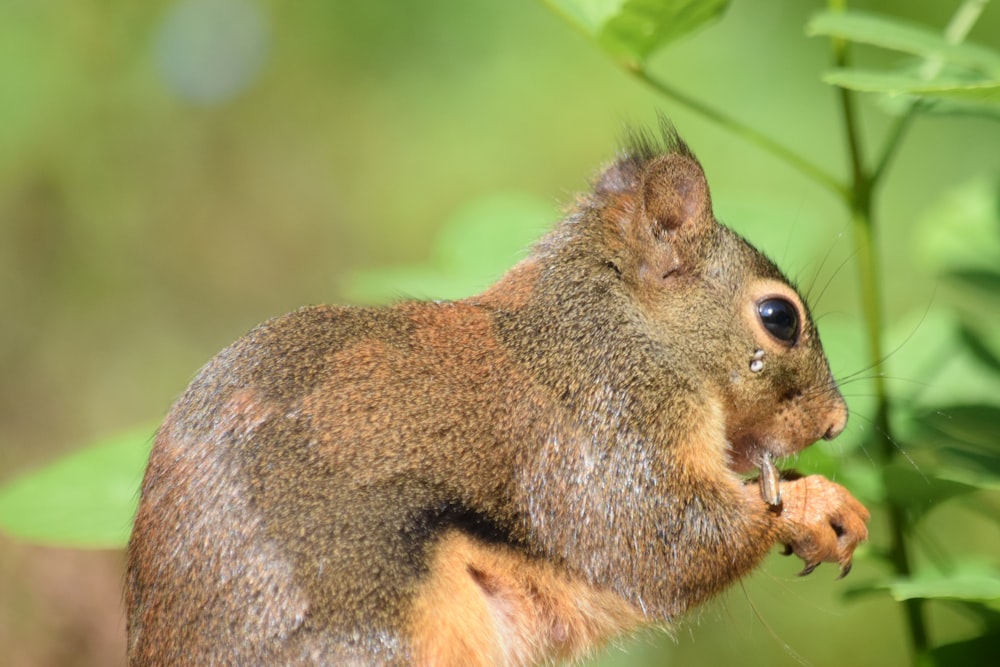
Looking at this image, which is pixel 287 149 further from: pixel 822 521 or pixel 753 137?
pixel 822 521

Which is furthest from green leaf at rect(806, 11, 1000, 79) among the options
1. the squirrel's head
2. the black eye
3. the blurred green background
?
the blurred green background

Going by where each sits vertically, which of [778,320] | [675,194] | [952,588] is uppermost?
[675,194]

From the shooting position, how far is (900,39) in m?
1.58

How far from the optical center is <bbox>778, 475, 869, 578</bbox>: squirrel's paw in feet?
5.55

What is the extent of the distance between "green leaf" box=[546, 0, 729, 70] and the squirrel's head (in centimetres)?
17

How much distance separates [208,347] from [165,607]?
3493mm

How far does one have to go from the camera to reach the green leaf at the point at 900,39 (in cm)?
153

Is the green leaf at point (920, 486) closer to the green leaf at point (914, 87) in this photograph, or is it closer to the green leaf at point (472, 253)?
the green leaf at point (914, 87)

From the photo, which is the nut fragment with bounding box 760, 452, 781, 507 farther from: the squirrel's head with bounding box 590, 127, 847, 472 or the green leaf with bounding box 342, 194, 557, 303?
the green leaf with bounding box 342, 194, 557, 303

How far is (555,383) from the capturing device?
173 cm

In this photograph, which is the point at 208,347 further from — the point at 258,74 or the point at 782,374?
the point at 782,374

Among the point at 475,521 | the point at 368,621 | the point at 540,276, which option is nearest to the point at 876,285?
the point at 540,276

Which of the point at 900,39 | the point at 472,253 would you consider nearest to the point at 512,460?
the point at 900,39

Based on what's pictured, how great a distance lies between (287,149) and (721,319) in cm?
378
